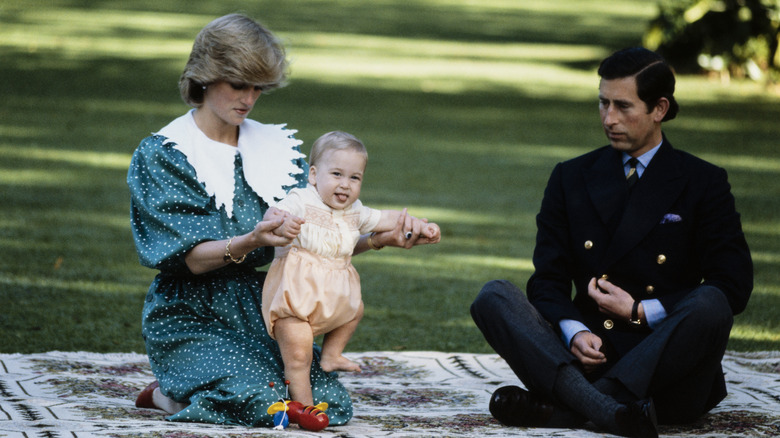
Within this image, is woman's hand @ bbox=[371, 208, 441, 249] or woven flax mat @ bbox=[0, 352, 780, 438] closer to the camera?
woven flax mat @ bbox=[0, 352, 780, 438]

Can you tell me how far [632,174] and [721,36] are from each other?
40.3 feet

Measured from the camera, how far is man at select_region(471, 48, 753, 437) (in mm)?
3684

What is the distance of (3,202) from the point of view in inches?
320

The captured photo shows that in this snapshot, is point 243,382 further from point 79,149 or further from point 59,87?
point 59,87

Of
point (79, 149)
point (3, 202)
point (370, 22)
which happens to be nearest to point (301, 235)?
point (3, 202)

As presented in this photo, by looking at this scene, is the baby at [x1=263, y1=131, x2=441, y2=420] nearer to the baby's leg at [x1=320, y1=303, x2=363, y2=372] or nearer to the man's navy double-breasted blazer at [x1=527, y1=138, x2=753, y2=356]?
the baby's leg at [x1=320, y1=303, x2=363, y2=372]

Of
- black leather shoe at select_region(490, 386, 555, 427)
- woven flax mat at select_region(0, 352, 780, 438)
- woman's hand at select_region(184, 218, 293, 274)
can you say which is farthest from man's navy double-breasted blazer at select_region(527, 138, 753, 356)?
woman's hand at select_region(184, 218, 293, 274)

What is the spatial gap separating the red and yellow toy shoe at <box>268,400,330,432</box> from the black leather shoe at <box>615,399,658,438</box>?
3.13 ft

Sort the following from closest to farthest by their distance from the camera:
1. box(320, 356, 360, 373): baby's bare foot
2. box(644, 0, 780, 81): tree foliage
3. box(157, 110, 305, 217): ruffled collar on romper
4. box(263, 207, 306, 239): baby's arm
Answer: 1. box(263, 207, 306, 239): baby's arm
2. box(320, 356, 360, 373): baby's bare foot
3. box(157, 110, 305, 217): ruffled collar on romper
4. box(644, 0, 780, 81): tree foliage

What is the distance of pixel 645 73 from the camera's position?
3.95 m

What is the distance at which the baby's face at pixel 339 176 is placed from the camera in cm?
370

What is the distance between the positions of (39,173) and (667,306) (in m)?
6.62

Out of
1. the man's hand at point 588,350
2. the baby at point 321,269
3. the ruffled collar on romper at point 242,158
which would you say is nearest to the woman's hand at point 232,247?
the baby at point 321,269

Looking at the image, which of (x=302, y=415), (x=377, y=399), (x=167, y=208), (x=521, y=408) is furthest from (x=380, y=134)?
(x=302, y=415)
